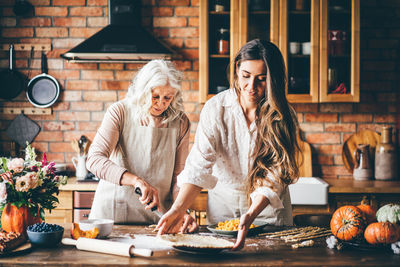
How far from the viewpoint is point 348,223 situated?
5.06 feet

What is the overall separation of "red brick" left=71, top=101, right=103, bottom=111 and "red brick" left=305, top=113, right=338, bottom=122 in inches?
70.6

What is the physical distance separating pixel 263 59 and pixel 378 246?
86 cm

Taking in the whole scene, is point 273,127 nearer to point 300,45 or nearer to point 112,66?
point 300,45

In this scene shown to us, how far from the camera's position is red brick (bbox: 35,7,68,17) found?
11.6 ft

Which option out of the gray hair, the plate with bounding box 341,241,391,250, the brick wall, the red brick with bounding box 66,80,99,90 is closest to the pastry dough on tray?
the plate with bounding box 341,241,391,250

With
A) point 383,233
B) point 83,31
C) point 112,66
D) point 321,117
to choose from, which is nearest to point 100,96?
point 112,66

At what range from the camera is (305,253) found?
1477 millimetres

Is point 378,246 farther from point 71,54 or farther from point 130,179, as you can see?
point 71,54

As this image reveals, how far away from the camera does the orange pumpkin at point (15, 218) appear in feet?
5.23

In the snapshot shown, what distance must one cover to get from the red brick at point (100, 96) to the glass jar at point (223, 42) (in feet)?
3.28

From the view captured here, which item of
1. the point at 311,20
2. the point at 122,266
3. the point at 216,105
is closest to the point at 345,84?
the point at 311,20

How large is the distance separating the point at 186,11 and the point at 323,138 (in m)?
1.60

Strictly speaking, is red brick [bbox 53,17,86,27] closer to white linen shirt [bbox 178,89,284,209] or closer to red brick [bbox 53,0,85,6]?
red brick [bbox 53,0,85,6]

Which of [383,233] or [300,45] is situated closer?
[383,233]
